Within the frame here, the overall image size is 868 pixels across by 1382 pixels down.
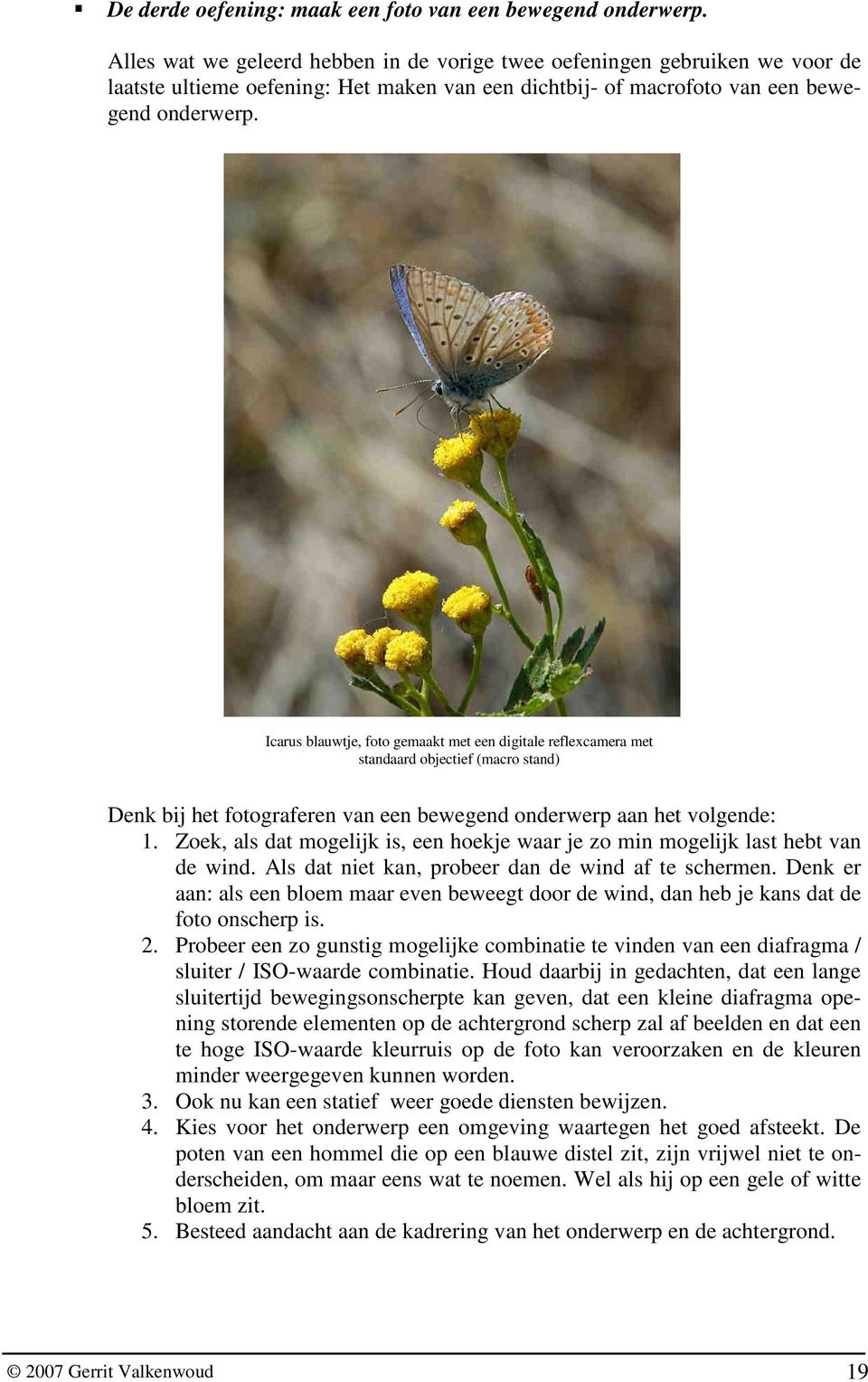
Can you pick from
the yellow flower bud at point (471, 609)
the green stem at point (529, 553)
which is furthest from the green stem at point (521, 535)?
the yellow flower bud at point (471, 609)

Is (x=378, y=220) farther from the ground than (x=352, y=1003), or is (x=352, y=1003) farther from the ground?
(x=378, y=220)

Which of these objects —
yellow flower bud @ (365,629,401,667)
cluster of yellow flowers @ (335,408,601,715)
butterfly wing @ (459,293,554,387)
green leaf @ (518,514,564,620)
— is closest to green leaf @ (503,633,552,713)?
cluster of yellow flowers @ (335,408,601,715)

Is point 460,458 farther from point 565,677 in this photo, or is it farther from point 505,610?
point 565,677

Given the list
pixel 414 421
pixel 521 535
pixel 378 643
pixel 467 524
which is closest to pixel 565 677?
pixel 521 535

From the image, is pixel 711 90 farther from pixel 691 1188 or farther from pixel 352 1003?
pixel 691 1188

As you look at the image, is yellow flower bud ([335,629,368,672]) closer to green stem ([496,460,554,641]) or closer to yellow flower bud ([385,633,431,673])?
yellow flower bud ([385,633,431,673])

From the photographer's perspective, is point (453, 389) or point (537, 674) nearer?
point (537, 674)

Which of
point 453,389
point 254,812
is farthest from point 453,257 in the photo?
point 254,812
